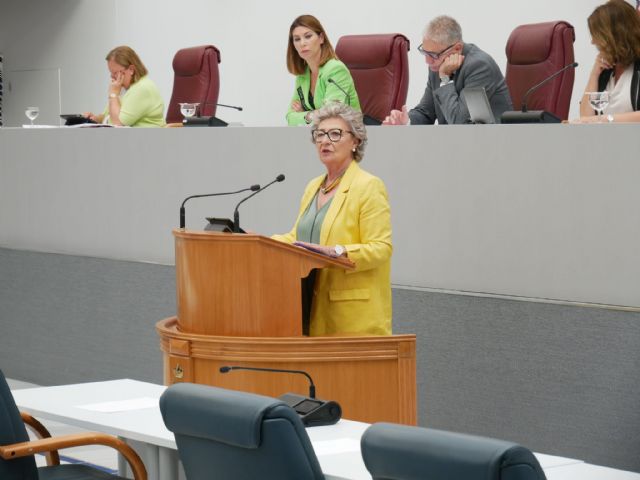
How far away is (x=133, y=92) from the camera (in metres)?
6.93

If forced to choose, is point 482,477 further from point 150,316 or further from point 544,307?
point 150,316

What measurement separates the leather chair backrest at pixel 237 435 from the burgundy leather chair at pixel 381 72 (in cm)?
417

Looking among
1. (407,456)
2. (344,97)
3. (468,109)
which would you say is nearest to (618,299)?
(468,109)

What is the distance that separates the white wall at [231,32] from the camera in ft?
26.3

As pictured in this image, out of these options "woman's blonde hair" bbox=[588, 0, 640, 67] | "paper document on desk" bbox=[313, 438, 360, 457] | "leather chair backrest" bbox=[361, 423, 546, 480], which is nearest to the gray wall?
"woman's blonde hair" bbox=[588, 0, 640, 67]

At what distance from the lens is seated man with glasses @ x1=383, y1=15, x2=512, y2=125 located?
5254mm

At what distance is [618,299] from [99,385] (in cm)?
196

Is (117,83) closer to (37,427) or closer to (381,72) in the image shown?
(381,72)

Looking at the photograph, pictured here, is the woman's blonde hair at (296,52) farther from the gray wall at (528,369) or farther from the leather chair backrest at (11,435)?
the leather chair backrest at (11,435)

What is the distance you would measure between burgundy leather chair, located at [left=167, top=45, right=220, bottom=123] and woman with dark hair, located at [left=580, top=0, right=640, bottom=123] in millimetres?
3279

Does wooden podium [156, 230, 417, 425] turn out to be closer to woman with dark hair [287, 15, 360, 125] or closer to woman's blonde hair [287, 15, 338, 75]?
woman with dark hair [287, 15, 360, 125]

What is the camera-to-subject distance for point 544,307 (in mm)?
4629

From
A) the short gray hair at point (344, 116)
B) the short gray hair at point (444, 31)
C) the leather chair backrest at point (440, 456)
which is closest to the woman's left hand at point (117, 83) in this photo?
the short gray hair at point (444, 31)

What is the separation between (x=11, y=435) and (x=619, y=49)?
9.32 ft
